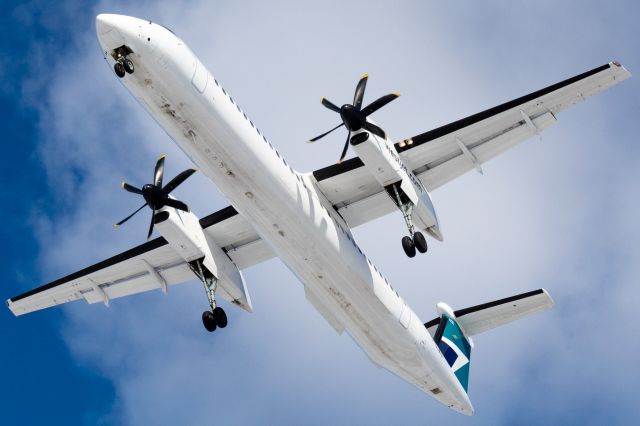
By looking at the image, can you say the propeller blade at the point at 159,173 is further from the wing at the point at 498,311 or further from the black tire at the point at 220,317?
the wing at the point at 498,311

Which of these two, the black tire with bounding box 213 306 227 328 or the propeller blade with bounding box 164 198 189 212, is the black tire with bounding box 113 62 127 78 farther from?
the black tire with bounding box 213 306 227 328

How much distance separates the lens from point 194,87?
1828 cm

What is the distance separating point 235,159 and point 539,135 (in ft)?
28.4

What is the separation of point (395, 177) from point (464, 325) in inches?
285

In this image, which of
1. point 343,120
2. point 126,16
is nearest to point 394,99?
point 343,120

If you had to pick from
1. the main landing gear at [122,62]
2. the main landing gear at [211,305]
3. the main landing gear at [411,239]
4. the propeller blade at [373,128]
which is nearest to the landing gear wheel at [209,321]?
the main landing gear at [211,305]

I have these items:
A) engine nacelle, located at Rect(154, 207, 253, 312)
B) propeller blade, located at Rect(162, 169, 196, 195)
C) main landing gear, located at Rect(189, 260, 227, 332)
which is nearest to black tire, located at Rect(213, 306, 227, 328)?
main landing gear, located at Rect(189, 260, 227, 332)

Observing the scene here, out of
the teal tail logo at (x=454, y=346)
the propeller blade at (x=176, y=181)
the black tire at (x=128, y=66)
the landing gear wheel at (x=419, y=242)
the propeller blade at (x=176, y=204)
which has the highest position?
the black tire at (x=128, y=66)

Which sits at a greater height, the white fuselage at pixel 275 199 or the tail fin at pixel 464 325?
the white fuselage at pixel 275 199

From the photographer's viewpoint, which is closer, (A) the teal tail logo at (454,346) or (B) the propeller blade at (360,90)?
(B) the propeller blade at (360,90)

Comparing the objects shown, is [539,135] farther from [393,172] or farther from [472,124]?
[393,172]

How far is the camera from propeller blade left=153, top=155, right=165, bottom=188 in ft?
74.5

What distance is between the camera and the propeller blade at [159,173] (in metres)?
22.7

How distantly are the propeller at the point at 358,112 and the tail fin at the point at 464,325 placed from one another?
7447mm
